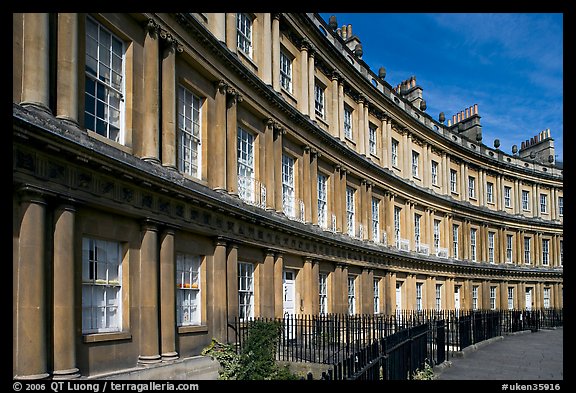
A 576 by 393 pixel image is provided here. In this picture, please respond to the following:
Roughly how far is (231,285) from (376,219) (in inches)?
545

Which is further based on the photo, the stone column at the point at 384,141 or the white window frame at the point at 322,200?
the stone column at the point at 384,141

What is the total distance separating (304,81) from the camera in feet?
63.7

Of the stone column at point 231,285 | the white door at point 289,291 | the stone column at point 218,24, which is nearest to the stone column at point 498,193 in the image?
the white door at point 289,291

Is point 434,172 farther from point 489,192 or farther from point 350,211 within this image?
point 350,211

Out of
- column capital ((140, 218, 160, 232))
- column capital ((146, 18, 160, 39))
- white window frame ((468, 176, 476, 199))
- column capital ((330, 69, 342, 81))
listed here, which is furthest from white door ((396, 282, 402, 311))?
column capital ((146, 18, 160, 39))

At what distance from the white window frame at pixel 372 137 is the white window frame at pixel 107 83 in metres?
16.6

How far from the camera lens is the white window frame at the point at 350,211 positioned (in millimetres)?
23484

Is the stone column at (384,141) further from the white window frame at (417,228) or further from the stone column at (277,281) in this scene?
the stone column at (277,281)

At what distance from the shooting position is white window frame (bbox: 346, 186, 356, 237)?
77.0 feet

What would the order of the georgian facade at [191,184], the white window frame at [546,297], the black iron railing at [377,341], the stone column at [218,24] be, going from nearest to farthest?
the georgian facade at [191,184]
the black iron railing at [377,341]
the stone column at [218,24]
the white window frame at [546,297]

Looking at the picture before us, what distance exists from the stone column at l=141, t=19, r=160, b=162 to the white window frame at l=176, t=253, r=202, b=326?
252 centimetres

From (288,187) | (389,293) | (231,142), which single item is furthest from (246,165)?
(389,293)

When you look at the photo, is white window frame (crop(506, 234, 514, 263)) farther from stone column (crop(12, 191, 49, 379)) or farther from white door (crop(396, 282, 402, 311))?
stone column (crop(12, 191, 49, 379))
